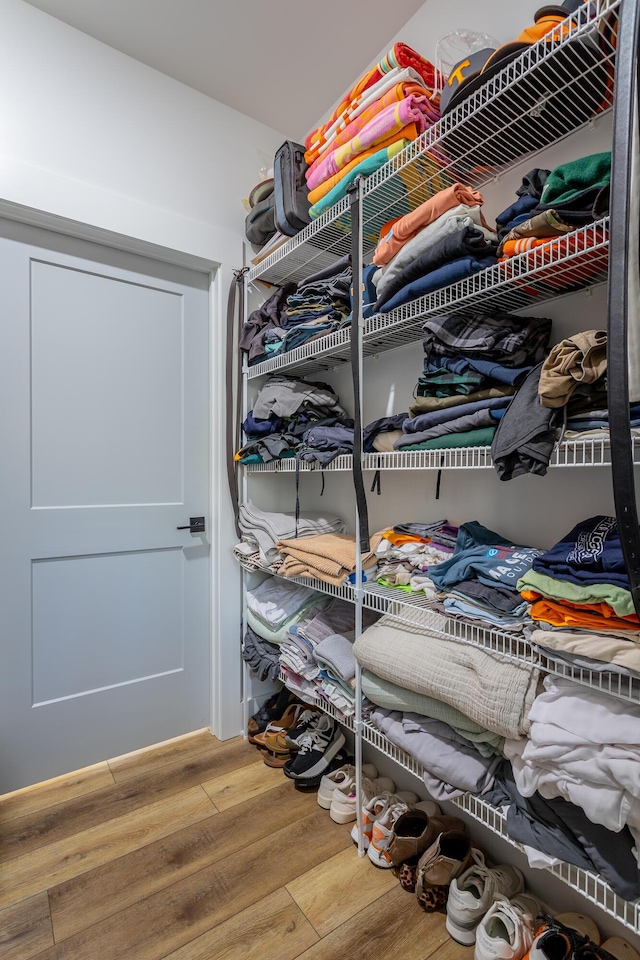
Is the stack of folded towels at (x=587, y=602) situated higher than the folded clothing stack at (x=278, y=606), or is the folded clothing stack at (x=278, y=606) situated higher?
the stack of folded towels at (x=587, y=602)

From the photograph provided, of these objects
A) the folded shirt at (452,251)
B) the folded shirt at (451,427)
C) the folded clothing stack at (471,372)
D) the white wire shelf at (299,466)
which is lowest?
the white wire shelf at (299,466)

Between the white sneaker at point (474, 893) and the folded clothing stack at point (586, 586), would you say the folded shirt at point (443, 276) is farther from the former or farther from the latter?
the white sneaker at point (474, 893)

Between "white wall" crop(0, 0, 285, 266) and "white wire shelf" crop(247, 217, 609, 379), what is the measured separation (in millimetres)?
908

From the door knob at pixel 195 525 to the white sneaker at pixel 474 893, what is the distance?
149 centimetres

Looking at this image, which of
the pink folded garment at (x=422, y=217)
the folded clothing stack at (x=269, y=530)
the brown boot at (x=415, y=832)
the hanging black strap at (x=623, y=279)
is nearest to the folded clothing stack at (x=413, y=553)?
the folded clothing stack at (x=269, y=530)

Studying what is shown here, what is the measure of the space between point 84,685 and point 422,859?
1.34 m

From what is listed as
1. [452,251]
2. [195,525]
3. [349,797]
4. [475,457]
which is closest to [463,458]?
[475,457]

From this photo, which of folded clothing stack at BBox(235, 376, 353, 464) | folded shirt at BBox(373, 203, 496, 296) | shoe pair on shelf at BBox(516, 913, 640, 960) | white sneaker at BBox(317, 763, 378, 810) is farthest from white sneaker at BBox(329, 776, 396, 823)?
folded shirt at BBox(373, 203, 496, 296)

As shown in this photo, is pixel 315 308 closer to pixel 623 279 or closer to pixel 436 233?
pixel 436 233

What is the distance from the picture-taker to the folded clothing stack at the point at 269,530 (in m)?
1.79

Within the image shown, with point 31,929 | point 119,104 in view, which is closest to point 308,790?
point 31,929

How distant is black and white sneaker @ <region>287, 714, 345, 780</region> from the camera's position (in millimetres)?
1697

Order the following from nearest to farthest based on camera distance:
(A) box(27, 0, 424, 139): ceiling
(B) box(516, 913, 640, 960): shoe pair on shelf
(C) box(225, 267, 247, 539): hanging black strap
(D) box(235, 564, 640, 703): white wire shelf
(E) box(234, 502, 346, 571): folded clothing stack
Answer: (D) box(235, 564, 640, 703): white wire shelf → (B) box(516, 913, 640, 960): shoe pair on shelf → (A) box(27, 0, 424, 139): ceiling → (E) box(234, 502, 346, 571): folded clothing stack → (C) box(225, 267, 247, 539): hanging black strap

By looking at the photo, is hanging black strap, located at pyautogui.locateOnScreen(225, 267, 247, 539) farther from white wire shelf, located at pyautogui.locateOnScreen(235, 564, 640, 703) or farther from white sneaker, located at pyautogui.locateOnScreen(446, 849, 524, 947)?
white sneaker, located at pyautogui.locateOnScreen(446, 849, 524, 947)
